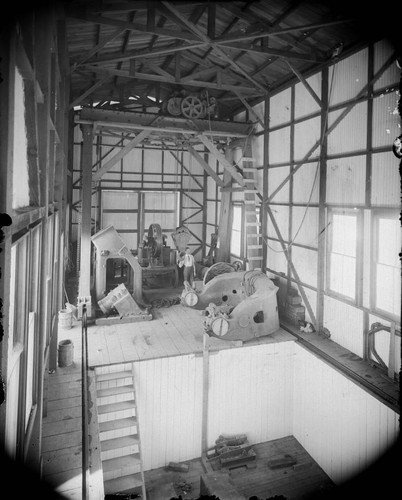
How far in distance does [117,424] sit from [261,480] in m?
3.05

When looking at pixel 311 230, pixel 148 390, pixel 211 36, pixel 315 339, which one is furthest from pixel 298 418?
pixel 211 36

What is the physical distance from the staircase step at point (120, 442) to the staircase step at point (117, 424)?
0.20 metres

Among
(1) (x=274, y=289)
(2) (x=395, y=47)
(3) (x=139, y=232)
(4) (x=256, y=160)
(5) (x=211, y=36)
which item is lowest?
(1) (x=274, y=289)

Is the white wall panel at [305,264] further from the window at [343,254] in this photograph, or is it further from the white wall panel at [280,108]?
the white wall panel at [280,108]

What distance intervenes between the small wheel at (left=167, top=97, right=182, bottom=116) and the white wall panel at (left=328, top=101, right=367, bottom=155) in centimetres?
432

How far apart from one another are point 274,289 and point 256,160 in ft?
16.7

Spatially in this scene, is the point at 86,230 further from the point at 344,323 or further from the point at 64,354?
the point at 344,323

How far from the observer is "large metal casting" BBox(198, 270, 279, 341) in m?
7.94

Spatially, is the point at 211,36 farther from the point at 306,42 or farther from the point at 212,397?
the point at 212,397

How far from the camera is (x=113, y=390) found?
7047 mm

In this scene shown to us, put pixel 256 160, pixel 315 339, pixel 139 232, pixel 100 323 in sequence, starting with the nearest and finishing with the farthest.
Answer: pixel 315 339 → pixel 100 323 → pixel 256 160 → pixel 139 232

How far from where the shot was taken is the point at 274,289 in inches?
344

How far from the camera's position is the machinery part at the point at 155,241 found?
12.5 metres

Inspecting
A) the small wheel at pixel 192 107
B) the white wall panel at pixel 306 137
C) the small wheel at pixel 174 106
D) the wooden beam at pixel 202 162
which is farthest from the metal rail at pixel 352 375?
the small wheel at pixel 174 106
